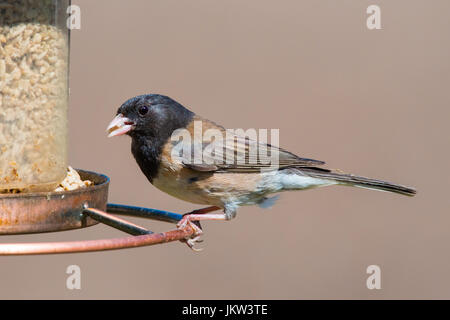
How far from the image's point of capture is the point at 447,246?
280 inches

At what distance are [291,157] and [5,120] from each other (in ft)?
6.13

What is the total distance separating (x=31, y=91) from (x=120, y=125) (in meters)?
0.71

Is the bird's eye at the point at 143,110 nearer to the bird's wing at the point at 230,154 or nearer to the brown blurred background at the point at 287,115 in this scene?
the bird's wing at the point at 230,154

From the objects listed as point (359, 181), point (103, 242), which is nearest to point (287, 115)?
point (359, 181)

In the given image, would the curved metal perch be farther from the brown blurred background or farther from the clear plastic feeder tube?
the brown blurred background

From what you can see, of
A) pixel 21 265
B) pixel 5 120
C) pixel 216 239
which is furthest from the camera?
pixel 216 239

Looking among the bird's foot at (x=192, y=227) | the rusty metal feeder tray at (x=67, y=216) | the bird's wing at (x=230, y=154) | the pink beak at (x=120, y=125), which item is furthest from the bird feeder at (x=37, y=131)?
the bird's wing at (x=230, y=154)

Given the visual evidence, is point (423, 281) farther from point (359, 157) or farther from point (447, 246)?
point (359, 157)

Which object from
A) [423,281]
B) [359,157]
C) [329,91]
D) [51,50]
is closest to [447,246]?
[423,281]

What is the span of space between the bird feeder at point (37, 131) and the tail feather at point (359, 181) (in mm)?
1415

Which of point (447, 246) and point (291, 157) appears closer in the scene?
point (291, 157)

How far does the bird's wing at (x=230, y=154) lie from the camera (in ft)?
13.2

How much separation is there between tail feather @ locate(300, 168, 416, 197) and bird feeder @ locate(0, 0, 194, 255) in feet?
4.64

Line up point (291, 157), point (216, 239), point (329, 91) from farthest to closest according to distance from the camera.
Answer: point (329, 91)
point (216, 239)
point (291, 157)
